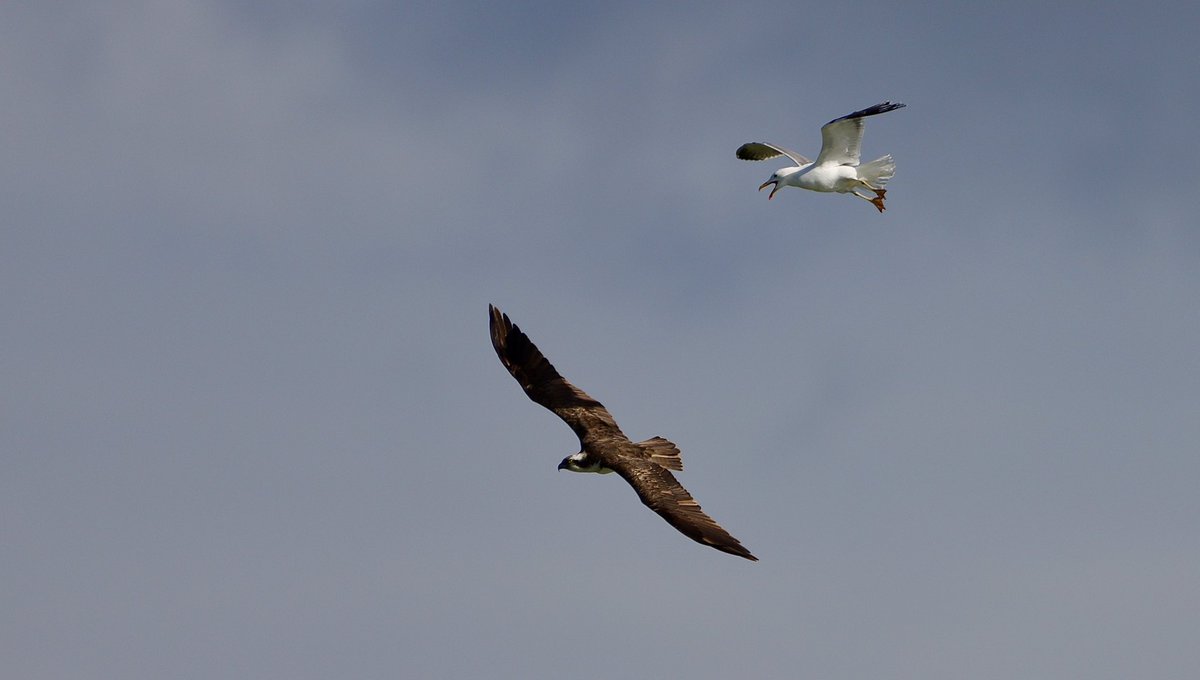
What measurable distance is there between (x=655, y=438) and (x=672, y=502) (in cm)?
250

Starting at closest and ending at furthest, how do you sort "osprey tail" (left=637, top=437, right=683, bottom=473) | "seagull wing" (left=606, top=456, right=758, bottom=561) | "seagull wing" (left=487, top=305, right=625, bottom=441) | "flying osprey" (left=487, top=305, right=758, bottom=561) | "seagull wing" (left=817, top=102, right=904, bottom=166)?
"seagull wing" (left=606, top=456, right=758, bottom=561) → "flying osprey" (left=487, top=305, right=758, bottom=561) → "osprey tail" (left=637, top=437, right=683, bottom=473) → "seagull wing" (left=487, top=305, right=625, bottom=441) → "seagull wing" (left=817, top=102, right=904, bottom=166)

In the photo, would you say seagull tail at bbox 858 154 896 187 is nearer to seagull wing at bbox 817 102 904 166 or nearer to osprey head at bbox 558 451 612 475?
seagull wing at bbox 817 102 904 166

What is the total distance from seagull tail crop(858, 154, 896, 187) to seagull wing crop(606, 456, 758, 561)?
7.39m

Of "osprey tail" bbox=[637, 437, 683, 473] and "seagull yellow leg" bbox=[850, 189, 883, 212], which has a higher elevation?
"seagull yellow leg" bbox=[850, 189, 883, 212]

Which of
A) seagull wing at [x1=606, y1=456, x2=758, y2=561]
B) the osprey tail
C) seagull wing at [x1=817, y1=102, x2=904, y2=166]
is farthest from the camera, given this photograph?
seagull wing at [x1=817, y1=102, x2=904, y2=166]

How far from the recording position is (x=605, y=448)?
22562mm

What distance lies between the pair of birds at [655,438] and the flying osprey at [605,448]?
1 cm

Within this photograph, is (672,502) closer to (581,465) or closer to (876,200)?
(581,465)

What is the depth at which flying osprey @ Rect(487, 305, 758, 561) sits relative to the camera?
1969cm

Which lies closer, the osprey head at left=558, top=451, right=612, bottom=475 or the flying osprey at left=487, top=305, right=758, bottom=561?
the flying osprey at left=487, top=305, right=758, bottom=561

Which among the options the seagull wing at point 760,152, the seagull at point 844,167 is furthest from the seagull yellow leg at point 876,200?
the seagull wing at point 760,152

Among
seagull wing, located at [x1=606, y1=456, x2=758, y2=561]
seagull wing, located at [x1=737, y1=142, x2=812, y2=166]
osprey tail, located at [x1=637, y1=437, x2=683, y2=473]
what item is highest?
seagull wing, located at [x1=737, y1=142, x2=812, y2=166]

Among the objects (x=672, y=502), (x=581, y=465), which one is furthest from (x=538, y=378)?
(x=672, y=502)

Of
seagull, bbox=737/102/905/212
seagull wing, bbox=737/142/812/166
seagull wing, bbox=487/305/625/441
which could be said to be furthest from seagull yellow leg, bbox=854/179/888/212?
seagull wing, bbox=487/305/625/441
